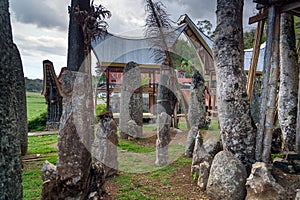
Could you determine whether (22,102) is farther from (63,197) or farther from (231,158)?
(231,158)

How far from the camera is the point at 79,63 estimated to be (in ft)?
9.39

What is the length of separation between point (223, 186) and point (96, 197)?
164 centimetres

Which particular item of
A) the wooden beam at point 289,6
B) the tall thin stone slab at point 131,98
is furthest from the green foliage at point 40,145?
the wooden beam at point 289,6

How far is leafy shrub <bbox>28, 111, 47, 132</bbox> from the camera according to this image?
9.82 m

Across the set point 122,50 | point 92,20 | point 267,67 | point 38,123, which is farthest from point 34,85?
point 267,67

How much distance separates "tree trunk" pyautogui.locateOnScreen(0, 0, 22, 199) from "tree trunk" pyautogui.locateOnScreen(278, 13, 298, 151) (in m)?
4.94

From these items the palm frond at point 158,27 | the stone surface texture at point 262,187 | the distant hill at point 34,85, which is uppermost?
the palm frond at point 158,27

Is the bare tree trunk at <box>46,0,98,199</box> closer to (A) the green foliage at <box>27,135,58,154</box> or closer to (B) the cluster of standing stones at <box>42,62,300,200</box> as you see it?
(B) the cluster of standing stones at <box>42,62,300,200</box>

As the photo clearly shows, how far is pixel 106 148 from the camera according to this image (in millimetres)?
3990

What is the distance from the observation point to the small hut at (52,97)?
936 centimetres

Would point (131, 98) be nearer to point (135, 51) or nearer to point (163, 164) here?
point (163, 164)

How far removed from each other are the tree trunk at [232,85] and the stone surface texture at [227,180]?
495 mm

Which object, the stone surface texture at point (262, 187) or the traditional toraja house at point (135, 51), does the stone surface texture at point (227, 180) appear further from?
the traditional toraja house at point (135, 51)

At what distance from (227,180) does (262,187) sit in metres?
0.47
